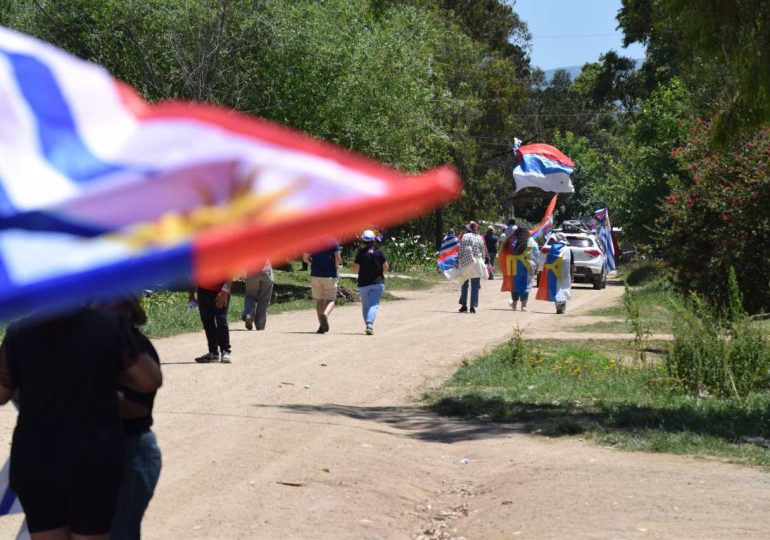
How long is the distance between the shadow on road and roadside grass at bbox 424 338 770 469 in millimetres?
255

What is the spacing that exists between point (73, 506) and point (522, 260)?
69.1 ft

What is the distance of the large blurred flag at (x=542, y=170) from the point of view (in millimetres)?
27281

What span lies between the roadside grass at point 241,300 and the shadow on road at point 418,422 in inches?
268

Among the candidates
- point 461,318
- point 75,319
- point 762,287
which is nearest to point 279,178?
point 75,319

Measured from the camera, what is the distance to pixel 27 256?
77.5 inches

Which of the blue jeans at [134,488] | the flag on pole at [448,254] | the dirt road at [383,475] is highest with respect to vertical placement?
A: the flag on pole at [448,254]

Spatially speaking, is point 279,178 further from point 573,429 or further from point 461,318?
point 461,318

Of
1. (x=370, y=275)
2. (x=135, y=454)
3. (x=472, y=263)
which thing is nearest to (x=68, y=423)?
(x=135, y=454)

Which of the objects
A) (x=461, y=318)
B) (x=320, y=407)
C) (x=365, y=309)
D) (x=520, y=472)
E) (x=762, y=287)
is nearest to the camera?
(x=520, y=472)

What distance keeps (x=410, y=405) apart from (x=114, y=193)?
11059 mm

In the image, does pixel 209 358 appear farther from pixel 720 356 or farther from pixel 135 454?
pixel 135 454

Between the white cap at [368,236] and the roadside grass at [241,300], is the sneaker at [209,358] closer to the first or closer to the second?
the roadside grass at [241,300]

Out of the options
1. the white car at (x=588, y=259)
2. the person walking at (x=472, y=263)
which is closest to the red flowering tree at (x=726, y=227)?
the person walking at (x=472, y=263)

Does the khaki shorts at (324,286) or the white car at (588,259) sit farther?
the white car at (588,259)
